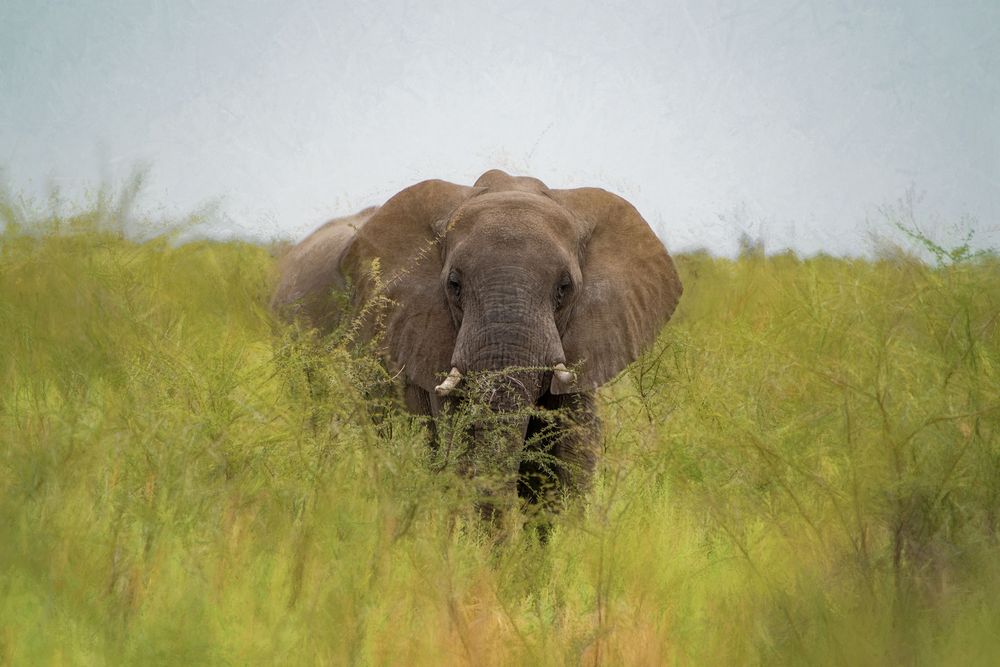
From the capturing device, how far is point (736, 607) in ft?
11.2

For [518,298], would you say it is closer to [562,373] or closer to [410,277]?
[562,373]

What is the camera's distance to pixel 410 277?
20.2ft

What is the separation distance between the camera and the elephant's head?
5.42 m

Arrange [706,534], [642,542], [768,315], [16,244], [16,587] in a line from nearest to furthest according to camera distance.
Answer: [16,587] < [642,542] < [706,534] < [16,244] < [768,315]

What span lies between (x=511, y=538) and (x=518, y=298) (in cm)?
134

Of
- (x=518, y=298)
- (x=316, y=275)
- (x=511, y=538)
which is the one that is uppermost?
(x=316, y=275)

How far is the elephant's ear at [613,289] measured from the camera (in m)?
5.80

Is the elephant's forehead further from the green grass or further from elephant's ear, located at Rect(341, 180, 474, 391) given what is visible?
the green grass

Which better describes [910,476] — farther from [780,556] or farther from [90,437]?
[90,437]

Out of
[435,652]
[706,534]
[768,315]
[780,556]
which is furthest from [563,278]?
[768,315]

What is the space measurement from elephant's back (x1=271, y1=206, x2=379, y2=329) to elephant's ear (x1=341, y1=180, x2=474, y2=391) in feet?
0.77

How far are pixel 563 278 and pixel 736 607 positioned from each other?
8.43 ft

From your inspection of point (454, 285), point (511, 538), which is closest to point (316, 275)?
point (454, 285)

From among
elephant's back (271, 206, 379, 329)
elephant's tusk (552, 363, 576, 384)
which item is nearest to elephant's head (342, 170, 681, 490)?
elephant's tusk (552, 363, 576, 384)
